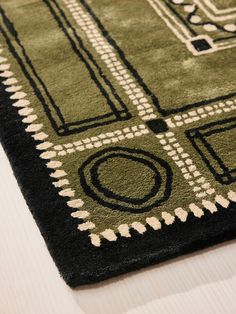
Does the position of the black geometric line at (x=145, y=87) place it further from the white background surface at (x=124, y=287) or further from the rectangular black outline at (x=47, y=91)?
the white background surface at (x=124, y=287)

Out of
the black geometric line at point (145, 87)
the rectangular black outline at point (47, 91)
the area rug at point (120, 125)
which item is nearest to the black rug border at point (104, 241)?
the area rug at point (120, 125)

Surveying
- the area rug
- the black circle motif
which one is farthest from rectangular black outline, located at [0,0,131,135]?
the black circle motif

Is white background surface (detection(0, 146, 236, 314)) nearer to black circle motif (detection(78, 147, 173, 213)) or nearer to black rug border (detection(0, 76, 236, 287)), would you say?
black rug border (detection(0, 76, 236, 287))

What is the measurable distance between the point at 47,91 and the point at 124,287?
0.58 metres

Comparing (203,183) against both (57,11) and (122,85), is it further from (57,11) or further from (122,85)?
(57,11)

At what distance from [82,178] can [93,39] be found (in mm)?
523

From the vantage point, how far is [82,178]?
113cm

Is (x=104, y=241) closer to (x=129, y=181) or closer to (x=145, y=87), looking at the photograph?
(x=129, y=181)

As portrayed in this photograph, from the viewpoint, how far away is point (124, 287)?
980mm

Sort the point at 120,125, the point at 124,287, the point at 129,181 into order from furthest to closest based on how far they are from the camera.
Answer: the point at 120,125 → the point at 129,181 → the point at 124,287

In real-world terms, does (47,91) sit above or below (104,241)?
above

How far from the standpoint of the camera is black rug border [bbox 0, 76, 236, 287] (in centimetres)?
99

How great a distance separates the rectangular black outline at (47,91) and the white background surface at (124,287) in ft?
1.04

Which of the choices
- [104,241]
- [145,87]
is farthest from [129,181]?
[145,87]
